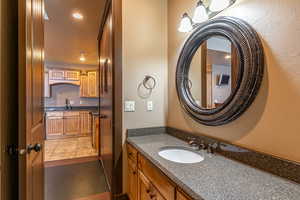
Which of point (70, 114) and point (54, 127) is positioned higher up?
point (70, 114)

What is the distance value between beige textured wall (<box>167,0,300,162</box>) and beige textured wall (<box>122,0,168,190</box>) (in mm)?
912

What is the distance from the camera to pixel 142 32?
1.74 meters

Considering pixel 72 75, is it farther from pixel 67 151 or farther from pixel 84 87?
pixel 67 151

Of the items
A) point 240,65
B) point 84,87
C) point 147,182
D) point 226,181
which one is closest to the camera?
point 226,181

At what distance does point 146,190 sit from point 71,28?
307 cm

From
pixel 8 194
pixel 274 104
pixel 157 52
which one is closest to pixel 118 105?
pixel 157 52

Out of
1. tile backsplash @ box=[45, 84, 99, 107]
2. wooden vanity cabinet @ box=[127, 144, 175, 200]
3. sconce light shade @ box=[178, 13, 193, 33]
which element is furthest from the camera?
tile backsplash @ box=[45, 84, 99, 107]

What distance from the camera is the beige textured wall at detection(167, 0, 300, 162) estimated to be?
0.76m

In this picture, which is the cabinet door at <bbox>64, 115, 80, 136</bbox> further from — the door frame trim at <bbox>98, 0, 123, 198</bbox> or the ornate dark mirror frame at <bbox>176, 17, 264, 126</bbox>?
the ornate dark mirror frame at <bbox>176, 17, 264, 126</bbox>

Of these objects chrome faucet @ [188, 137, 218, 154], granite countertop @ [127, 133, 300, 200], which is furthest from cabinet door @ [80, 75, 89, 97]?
granite countertop @ [127, 133, 300, 200]

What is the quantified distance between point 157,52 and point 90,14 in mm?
1462

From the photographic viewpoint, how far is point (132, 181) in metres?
1.49

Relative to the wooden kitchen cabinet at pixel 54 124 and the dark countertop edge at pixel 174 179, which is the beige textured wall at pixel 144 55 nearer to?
the dark countertop edge at pixel 174 179

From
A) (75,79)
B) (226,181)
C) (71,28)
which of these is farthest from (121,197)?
(75,79)
